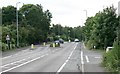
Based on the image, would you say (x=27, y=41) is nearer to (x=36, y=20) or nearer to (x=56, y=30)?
(x=36, y=20)

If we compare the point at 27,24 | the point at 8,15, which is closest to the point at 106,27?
the point at 8,15

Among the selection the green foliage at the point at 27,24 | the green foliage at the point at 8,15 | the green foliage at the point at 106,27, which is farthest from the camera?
the green foliage at the point at 8,15

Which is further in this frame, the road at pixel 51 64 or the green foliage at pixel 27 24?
the green foliage at pixel 27 24

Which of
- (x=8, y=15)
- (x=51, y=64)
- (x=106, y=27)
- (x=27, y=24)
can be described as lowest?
(x=51, y=64)

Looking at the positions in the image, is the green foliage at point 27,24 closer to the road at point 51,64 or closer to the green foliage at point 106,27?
the green foliage at point 106,27

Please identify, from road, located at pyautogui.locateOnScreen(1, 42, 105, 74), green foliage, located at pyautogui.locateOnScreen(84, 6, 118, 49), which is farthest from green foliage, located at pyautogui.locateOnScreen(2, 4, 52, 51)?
road, located at pyautogui.locateOnScreen(1, 42, 105, 74)

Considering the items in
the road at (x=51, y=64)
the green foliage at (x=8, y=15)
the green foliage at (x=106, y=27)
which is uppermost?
the green foliage at (x=8, y=15)

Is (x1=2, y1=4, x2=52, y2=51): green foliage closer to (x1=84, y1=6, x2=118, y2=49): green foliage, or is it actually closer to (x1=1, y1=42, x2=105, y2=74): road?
(x1=84, y1=6, x2=118, y2=49): green foliage

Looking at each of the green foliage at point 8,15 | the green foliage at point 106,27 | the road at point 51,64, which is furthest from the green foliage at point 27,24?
the road at point 51,64

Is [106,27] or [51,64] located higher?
[106,27]

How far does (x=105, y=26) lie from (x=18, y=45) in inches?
Result: 864

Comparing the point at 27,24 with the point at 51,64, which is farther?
the point at 27,24

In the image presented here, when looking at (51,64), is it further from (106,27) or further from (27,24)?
(27,24)

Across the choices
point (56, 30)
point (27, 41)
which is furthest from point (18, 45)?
point (56, 30)
